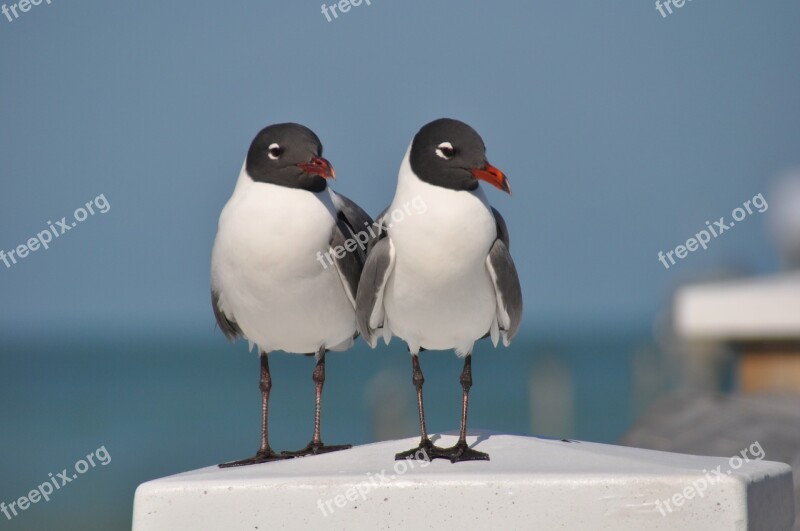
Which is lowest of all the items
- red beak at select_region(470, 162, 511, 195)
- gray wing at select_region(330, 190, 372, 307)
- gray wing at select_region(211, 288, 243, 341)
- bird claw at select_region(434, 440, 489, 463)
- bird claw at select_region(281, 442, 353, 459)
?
bird claw at select_region(281, 442, 353, 459)

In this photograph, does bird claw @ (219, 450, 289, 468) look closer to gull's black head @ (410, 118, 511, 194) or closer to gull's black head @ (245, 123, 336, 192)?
gull's black head @ (245, 123, 336, 192)

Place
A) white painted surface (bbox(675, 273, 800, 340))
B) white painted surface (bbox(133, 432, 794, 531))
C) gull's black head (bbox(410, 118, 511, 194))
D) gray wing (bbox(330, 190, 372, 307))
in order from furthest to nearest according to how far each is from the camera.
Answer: white painted surface (bbox(675, 273, 800, 340))
gray wing (bbox(330, 190, 372, 307))
gull's black head (bbox(410, 118, 511, 194))
white painted surface (bbox(133, 432, 794, 531))

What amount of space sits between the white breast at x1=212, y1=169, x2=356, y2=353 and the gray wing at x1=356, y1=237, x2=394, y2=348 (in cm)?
24

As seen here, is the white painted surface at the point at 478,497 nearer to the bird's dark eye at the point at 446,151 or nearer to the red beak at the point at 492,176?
the red beak at the point at 492,176

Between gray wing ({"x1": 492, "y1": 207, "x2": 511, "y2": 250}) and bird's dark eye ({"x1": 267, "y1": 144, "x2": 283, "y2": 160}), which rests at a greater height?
bird's dark eye ({"x1": 267, "y1": 144, "x2": 283, "y2": 160})

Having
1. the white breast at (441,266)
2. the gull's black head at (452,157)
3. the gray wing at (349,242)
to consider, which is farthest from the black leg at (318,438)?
the gull's black head at (452,157)

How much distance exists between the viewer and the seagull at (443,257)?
671 cm

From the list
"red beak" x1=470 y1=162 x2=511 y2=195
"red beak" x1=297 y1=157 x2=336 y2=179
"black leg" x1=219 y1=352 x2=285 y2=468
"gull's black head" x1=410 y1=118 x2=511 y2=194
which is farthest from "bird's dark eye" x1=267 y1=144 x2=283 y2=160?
"black leg" x1=219 y1=352 x2=285 y2=468

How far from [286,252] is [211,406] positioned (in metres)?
56.0

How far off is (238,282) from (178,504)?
1646 mm

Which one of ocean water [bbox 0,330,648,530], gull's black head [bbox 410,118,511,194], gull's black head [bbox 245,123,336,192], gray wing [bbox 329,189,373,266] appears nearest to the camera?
gull's black head [bbox 410,118,511,194]

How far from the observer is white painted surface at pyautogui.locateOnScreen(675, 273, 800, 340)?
11211mm

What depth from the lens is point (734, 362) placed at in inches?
477

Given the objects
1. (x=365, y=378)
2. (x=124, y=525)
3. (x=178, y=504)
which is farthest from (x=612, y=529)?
(x=365, y=378)
